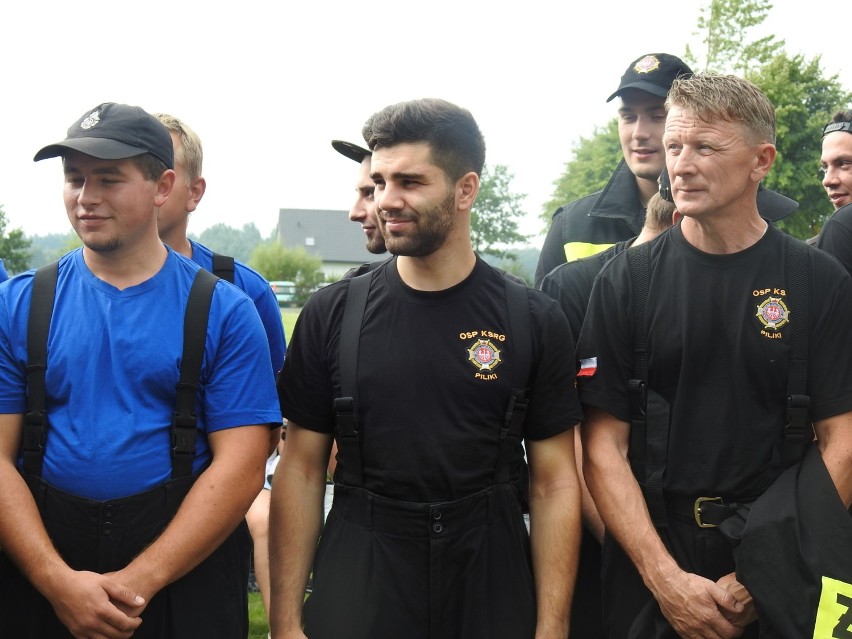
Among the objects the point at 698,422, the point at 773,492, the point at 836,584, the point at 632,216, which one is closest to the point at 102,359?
the point at 698,422

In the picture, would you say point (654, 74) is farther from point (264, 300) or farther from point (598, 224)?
point (264, 300)

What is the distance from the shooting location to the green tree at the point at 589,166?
46.3m

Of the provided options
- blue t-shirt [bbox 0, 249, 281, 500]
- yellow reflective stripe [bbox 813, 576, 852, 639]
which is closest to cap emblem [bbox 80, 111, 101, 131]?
blue t-shirt [bbox 0, 249, 281, 500]

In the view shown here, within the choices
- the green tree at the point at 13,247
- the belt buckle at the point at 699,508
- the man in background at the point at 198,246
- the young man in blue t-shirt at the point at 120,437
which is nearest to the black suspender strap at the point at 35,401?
the young man in blue t-shirt at the point at 120,437

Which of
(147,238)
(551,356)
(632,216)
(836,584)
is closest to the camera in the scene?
(836,584)

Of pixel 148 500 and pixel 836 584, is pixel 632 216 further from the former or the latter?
pixel 148 500

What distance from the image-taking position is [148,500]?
324 cm

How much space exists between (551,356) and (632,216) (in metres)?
1.95

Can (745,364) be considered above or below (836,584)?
above

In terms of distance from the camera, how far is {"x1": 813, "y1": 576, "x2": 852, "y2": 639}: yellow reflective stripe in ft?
10.0

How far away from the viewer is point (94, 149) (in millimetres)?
3375

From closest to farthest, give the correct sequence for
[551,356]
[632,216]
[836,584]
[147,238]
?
[836,584]
[551,356]
[147,238]
[632,216]

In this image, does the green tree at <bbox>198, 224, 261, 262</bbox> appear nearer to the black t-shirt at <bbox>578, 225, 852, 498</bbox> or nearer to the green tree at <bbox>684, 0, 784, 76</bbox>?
the green tree at <bbox>684, 0, 784, 76</bbox>

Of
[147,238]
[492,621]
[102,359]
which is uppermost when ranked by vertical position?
[147,238]
